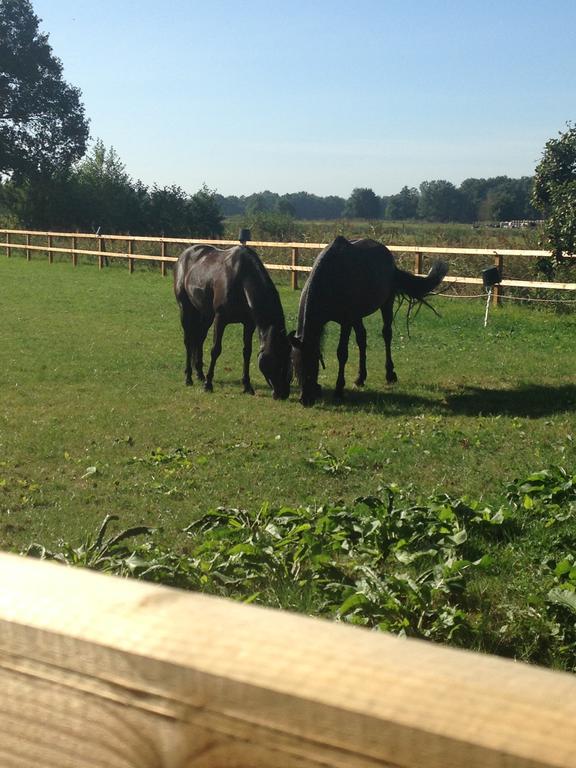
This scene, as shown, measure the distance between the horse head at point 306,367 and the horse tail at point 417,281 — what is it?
2.23 metres

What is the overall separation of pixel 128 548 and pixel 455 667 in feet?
12.9

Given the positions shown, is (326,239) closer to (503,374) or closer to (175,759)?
(503,374)

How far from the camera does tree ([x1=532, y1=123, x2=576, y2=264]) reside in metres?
16.3

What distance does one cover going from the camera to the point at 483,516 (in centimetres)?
509

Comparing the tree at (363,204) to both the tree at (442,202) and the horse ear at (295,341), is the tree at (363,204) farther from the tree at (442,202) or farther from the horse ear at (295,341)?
the horse ear at (295,341)

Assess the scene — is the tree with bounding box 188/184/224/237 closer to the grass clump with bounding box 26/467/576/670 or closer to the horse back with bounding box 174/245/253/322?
the horse back with bounding box 174/245/253/322

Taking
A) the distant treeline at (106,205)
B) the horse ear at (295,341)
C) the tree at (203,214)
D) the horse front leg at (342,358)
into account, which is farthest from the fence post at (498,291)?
the tree at (203,214)

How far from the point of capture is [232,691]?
3.05ft

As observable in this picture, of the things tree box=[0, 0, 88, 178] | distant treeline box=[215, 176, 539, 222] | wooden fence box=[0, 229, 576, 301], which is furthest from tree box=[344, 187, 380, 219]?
wooden fence box=[0, 229, 576, 301]

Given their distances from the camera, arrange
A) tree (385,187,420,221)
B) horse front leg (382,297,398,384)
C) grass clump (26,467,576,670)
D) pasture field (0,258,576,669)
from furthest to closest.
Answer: tree (385,187,420,221) < horse front leg (382,297,398,384) < pasture field (0,258,576,669) < grass clump (26,467,576,670)

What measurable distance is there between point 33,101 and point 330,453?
51.6m

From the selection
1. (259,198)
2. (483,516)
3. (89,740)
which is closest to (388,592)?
(483,516)

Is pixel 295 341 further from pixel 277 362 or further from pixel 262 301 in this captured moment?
pixel 262 301

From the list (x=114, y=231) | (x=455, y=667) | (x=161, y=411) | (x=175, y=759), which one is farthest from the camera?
(x=114, y=231)
